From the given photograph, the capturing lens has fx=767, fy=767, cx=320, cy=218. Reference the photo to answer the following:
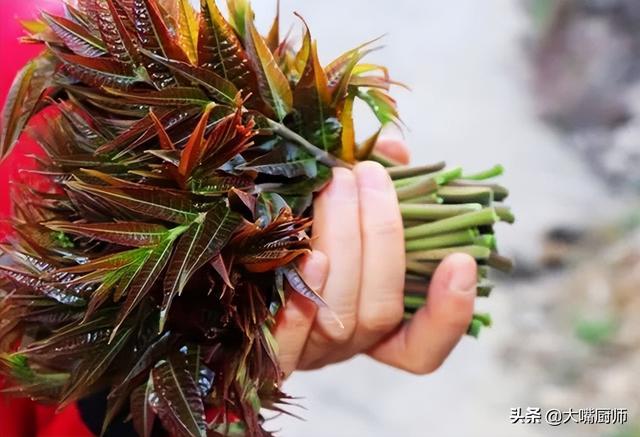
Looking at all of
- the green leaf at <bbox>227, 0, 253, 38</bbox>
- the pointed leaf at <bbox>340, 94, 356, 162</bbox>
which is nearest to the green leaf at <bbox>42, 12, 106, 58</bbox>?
the green leaf at <bbox>227, 0, 253, 38</bbox>

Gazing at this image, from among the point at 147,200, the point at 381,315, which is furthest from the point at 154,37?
the point at 381,315

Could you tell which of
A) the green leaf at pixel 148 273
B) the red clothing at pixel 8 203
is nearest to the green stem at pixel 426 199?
the green leaf at pixel 148 273

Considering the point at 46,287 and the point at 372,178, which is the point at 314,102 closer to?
the point at 372,178

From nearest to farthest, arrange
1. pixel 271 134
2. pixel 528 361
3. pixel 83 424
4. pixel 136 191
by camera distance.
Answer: pixel 136 191 < pixel 271 134 < pixel 83 424 < pixel 528 361

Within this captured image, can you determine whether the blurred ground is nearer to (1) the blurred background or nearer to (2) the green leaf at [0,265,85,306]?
→ (1) the blurred background

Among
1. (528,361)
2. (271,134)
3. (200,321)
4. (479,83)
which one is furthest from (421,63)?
(200,321)

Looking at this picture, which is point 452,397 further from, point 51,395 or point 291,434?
point 51,395

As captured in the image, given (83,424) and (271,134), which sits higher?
(271,134)
